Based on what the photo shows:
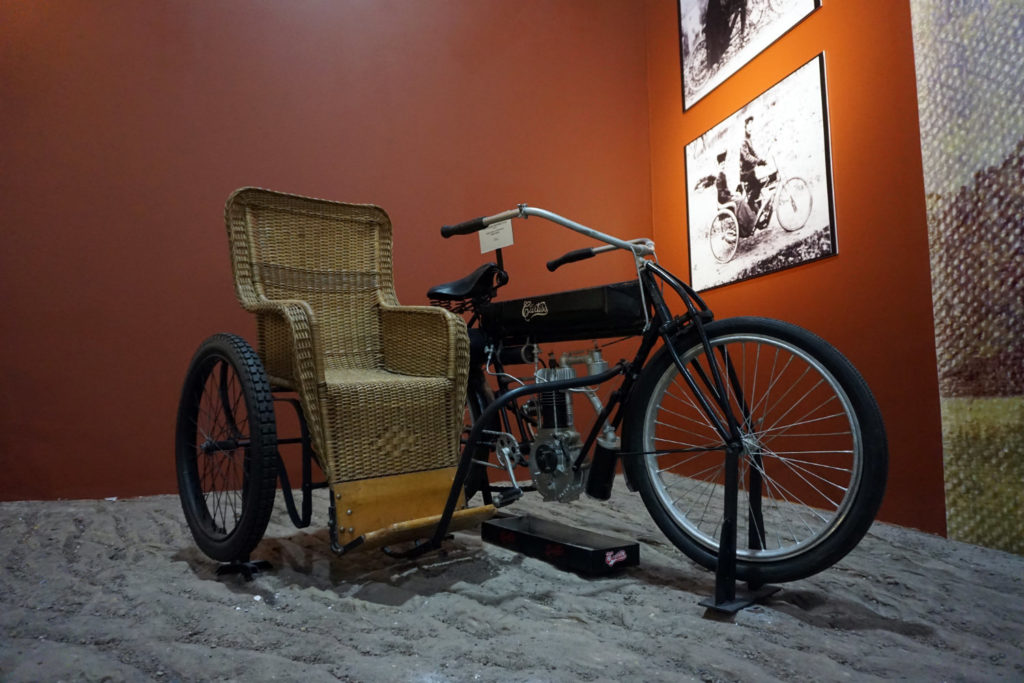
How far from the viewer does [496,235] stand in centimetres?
199

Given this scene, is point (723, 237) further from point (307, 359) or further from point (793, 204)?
point (307, 359)

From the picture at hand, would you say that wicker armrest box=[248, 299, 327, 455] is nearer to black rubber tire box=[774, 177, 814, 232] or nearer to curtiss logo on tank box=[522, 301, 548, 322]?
curtiss logo on tank box=[522, 301, 548, 322]

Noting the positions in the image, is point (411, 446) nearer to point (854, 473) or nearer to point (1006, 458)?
point (854, 473)

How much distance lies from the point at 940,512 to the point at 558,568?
4.38ft

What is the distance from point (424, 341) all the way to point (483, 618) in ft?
2.94

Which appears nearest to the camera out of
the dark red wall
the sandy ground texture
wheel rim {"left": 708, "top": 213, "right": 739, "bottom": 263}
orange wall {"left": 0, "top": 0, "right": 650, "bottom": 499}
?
the sandy ground texture

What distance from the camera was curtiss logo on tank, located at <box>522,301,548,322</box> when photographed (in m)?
1.96

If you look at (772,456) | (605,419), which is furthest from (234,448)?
(772,456)

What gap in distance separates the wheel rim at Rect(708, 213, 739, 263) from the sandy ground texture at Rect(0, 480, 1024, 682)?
1489 millimetres

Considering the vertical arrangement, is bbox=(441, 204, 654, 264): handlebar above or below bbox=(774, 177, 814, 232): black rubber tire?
below

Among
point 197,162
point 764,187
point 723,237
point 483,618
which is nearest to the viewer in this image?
point 483,618

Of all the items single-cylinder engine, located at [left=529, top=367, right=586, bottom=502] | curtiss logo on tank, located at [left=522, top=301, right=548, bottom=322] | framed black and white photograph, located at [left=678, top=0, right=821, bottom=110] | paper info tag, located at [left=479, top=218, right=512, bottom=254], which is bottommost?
single-cylinder engine, located at [left=529, top=367, right=586, bottom=502]

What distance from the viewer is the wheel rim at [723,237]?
3.12m

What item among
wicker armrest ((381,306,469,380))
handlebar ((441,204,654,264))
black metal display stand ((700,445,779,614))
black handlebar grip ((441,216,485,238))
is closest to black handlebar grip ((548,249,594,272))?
handlebar ((441,204,654,264))
